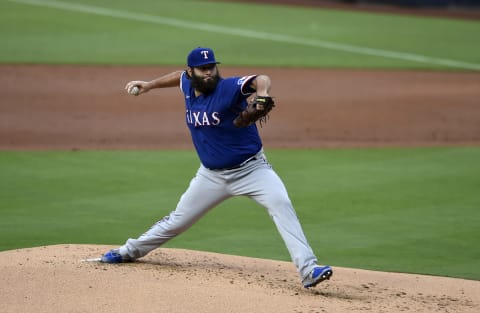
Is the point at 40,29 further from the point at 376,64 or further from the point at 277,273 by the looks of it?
the point at 277,273

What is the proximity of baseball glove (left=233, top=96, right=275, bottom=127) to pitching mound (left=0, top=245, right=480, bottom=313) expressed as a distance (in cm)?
127

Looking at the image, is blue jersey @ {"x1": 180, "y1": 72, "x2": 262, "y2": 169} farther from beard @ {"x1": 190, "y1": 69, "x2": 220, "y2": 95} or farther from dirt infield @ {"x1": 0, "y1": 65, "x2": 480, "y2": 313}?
dirt infield @ {"x1": 0, "y1": 65, "x2": 480, "y2": 313}

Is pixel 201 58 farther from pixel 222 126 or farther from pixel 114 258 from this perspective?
pixel 114 258

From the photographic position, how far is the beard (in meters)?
7.60

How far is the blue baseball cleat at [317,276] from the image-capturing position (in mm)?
7312

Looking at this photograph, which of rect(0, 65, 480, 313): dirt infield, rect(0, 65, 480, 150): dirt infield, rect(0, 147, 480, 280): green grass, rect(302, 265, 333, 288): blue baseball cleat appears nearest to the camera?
rect(0, 65, 480, 313): dirt infield

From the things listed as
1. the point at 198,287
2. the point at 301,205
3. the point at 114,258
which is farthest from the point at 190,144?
the point at 198,287

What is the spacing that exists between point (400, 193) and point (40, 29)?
14.4 metres

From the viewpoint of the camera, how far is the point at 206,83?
7.60 m

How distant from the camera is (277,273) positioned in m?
8.31

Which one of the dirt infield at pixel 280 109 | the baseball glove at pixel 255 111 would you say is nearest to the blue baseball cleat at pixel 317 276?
the baseball glove at pixel 255 111

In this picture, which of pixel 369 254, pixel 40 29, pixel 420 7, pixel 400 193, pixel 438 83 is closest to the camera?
pixel 369 254

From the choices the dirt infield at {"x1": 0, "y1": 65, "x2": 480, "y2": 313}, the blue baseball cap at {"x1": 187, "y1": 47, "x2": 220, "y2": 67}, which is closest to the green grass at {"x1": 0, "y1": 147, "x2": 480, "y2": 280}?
the dirt infield at {"x1": 0, "y1": 65, "x2": 480, "y2": 313}

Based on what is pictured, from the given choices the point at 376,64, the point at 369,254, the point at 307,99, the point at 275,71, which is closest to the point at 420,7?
the point at 376,64
